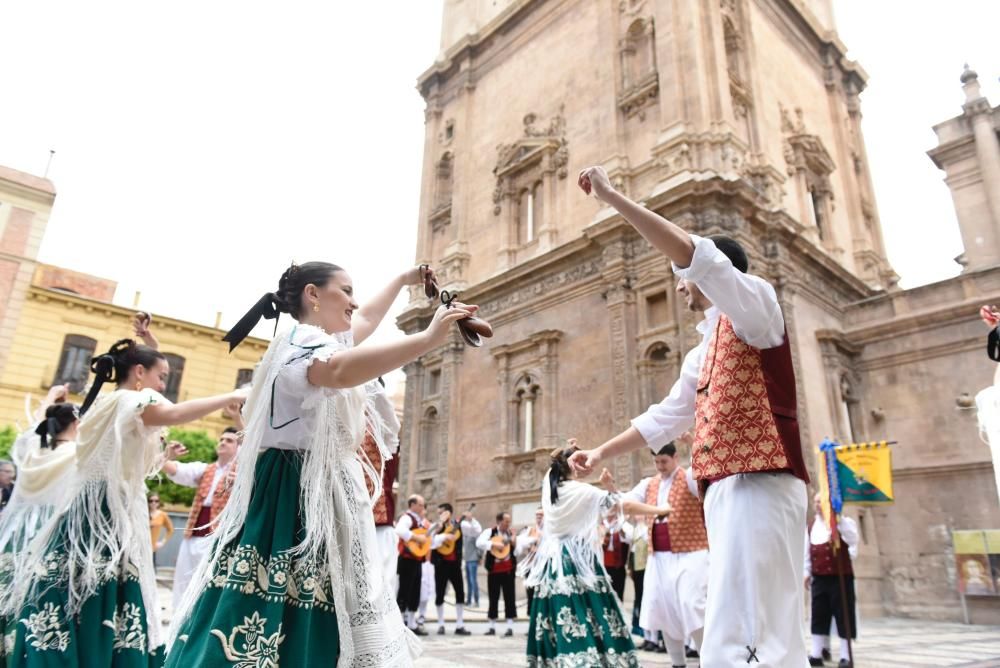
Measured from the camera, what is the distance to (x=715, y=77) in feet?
55.7

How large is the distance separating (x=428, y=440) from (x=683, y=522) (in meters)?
15.1

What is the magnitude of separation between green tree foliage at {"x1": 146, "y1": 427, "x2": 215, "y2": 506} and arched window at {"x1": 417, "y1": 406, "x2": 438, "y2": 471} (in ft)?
28.1

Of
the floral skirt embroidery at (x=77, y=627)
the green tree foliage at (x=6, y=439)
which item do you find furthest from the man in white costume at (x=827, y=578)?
the green tree foliage at (x=6, y=439)

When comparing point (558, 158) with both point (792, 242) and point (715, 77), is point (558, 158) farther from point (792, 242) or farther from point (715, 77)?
point (792, 242)

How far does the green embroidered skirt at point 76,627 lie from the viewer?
3.16m

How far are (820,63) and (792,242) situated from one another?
1086 centimetres

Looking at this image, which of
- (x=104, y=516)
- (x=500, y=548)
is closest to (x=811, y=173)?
(x=500, y=548)

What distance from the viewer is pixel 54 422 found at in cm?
414

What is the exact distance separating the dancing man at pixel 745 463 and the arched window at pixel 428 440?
58.6 feet

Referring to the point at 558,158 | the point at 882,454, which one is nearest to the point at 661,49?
the point at 558,158

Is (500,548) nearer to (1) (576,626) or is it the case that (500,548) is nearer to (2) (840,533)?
(2) (840,533)

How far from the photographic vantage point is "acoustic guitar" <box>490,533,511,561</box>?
12367 mm

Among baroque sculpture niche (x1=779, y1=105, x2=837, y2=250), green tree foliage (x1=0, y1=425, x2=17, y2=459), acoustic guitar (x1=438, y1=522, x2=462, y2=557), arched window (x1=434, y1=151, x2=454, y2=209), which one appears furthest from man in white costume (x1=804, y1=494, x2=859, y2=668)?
green tree foliage (x1=0, y1=425, x2=17, y2=459)

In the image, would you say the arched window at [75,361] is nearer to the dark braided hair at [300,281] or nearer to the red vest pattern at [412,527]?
the red vest pattern at [412,527]
